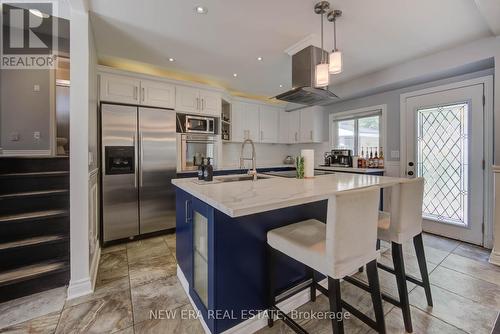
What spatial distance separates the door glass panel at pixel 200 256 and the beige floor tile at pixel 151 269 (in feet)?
2.34

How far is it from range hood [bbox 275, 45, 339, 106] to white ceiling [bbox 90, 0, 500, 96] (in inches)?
7.3

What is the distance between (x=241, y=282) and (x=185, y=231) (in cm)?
68

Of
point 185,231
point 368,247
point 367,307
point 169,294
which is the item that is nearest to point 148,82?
point 185,231

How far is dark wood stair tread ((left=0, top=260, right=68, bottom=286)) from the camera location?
5.71 ft

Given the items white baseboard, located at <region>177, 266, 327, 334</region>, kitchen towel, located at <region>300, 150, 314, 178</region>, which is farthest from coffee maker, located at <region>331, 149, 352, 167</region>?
white baseboard, located at <region>177, 266, 327, 334</region>

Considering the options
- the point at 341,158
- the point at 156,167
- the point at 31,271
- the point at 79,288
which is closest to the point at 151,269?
the point at 79,288

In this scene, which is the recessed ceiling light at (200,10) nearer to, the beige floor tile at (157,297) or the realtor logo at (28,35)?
the realtor logo at (28,35)

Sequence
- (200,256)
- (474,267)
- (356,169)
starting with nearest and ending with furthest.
A: (200,256)
(474,267)
(356,169)

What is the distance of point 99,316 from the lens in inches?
61.9

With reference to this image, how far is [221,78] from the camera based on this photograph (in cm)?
374

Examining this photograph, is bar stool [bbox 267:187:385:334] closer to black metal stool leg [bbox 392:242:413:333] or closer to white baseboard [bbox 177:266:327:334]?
white baseboard [bbox 177:266:327:334]

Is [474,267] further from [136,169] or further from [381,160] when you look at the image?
[136,169]

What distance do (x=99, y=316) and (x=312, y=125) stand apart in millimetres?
4340

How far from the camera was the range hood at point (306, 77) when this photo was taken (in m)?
2.41
